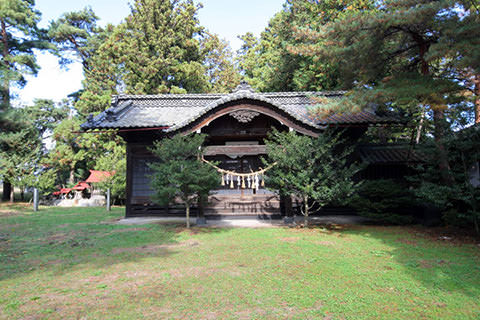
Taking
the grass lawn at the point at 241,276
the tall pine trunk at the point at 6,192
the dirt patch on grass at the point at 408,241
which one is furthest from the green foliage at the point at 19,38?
the dirt patch on grass at the point at 408,241

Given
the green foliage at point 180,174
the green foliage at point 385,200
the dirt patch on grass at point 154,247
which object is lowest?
the dirt patch on grass at point 154,247

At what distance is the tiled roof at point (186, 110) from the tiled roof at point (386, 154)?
1.43 meters

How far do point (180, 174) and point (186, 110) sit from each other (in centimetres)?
583

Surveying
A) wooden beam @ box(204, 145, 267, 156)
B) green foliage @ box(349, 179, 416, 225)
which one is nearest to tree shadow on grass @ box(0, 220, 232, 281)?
wooden beam @ box(204, 145, 267, 156)

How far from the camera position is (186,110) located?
13086mm

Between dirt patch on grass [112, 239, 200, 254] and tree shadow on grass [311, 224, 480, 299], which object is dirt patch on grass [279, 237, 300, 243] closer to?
tree shadow on grass [311, 224, 480, 299]

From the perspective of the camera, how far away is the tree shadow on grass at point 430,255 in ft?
13.6

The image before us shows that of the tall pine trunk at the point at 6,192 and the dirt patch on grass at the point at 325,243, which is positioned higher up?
the tall pine trunk at the point at 6,192

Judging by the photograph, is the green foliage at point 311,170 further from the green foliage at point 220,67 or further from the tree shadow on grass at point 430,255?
the green foliage at point 220,67

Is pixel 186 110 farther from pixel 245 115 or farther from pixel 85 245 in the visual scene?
pixel 85 245

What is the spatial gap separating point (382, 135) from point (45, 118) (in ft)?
92.6

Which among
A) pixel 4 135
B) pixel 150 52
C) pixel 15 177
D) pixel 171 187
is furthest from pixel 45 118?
pixel 171 187

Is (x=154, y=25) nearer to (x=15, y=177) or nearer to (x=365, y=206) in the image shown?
(x=15, y=177)

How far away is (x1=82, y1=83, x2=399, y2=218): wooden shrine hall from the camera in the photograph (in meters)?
9.61
